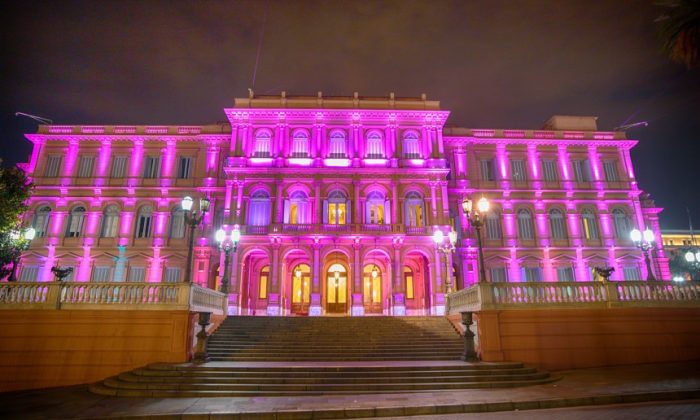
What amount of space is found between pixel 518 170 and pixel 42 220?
37.2 m

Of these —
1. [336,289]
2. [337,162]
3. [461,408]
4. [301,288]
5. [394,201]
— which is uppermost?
[337,162]

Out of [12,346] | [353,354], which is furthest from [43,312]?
[353,354]

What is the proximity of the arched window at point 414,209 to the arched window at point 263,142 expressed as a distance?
10877 mm

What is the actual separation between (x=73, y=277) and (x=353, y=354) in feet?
77.6

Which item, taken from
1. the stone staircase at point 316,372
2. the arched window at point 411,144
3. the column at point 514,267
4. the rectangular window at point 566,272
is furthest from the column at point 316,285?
the rectangular window at point 566,272

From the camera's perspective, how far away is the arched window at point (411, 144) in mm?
29516

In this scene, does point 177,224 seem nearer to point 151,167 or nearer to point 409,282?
point 151,167

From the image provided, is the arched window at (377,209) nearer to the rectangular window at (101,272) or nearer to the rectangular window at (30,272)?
the rectangular window at (101,272)

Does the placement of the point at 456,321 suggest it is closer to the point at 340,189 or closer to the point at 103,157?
the point at 340,189

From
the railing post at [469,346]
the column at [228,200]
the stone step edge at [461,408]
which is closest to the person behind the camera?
the stone step edge at [461,408]

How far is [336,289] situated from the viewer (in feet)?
90.4

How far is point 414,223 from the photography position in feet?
91.5

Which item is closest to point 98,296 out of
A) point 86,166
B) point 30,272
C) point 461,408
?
point 461,408

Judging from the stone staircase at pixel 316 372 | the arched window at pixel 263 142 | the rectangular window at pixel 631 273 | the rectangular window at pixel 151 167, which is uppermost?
the arched window at pixel 263 142
